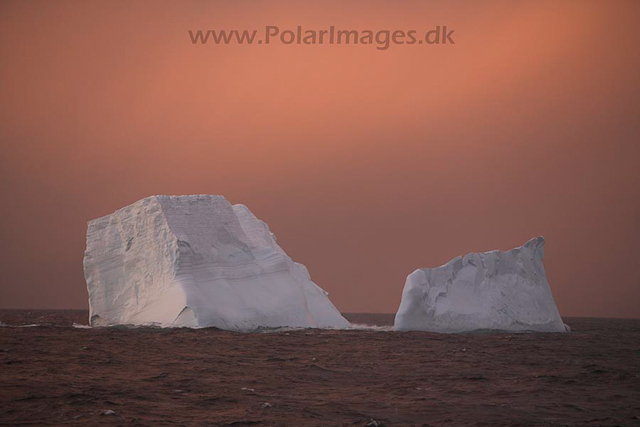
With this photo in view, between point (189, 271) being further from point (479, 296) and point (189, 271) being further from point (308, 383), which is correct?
point (308, 383)

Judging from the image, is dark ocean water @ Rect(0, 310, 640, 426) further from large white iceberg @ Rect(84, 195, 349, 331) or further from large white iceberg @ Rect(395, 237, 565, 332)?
large white iceberg @ Rect(395, 237, 565, 332)

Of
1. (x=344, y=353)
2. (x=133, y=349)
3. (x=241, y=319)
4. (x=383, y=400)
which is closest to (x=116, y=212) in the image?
(x=241, y=319)

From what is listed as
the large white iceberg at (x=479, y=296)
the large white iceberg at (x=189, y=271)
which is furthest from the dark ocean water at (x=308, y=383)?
the large white iceberg at (x=479, y=296)

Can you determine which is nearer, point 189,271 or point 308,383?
point 308,383

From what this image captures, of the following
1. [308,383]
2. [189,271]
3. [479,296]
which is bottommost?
[308,383]

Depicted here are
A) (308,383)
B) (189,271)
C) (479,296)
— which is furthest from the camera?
(479,296)

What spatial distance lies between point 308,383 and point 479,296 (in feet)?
46.8

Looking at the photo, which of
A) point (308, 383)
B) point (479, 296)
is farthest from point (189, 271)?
point (308, 383)

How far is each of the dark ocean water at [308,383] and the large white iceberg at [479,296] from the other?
4.49 meters

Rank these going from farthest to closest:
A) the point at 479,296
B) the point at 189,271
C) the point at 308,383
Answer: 1. the point at 479,296
2. the point at 189,271
3. the point at 308,383

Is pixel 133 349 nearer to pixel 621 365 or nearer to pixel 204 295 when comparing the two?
pixel 204 295

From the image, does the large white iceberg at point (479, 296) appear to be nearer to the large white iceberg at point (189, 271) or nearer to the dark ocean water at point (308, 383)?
the large white iceberg at point (189, 271)

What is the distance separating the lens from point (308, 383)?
498 inches

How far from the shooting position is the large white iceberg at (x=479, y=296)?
25.5m
